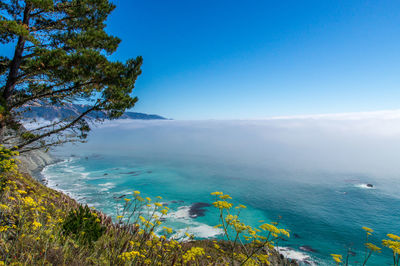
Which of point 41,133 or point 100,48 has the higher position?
point 100,48

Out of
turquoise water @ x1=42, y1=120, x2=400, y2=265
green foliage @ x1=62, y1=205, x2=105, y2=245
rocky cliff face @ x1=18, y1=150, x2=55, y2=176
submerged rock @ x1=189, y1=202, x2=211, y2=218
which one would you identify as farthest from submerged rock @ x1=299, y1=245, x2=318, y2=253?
rocky cliff face @ x1=18, y1=150, x2=55, y2=176

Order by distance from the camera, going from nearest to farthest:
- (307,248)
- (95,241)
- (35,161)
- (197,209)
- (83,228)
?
(83,228) < (95,241) < (307,248) < (197,209) < (35,161)

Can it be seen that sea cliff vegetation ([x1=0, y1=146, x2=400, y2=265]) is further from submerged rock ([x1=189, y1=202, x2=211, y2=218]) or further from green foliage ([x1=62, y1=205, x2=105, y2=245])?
submerged rock ([x1=189, y1=202, x2=211, y2=218])

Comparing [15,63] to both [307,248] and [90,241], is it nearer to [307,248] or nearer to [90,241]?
[90,241]

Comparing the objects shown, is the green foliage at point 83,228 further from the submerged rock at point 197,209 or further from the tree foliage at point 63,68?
the submerged rock at point 197,209

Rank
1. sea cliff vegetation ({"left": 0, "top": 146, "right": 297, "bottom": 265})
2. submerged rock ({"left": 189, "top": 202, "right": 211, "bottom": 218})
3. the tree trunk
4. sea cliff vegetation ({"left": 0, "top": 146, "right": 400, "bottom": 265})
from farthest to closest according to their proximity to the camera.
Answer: submerged rock ({"left": 189, "top": 202, "right": 211, "bottom": 218}), the tree trunk, sea cliff vegetation ({"left": 0, "top": 146, "right": 297, "bottom": 265}), sea cliff vegetation ({"left": 0, "top": 146, "right": 400, "bottom": 265})

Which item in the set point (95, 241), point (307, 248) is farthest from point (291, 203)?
point (95, 241)

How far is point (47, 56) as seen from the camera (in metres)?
7.37

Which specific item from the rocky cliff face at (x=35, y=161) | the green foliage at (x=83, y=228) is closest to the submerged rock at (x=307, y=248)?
the green foliage at (x=83, y=228)

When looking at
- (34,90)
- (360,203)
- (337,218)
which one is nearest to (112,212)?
(34,90)

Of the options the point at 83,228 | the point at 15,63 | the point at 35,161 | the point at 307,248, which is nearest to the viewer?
the point at 83,228

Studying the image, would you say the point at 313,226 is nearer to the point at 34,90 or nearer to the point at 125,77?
the point at 125,77

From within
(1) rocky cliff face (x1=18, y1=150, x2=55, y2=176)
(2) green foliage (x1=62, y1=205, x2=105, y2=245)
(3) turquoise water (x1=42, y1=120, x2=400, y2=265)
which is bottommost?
(3) turquoise water (x1=42, y1=120, x2=400, y2=265)

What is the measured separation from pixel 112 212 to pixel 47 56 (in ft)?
115
